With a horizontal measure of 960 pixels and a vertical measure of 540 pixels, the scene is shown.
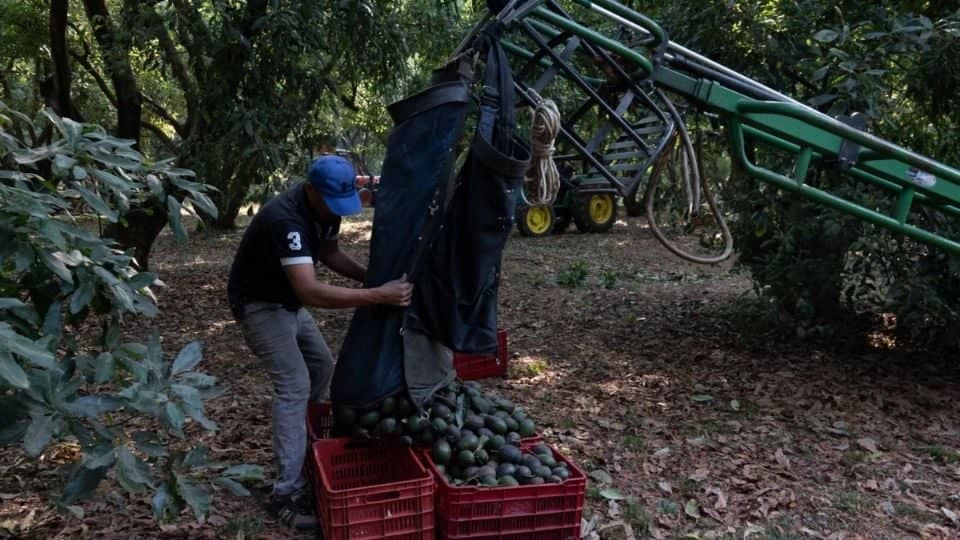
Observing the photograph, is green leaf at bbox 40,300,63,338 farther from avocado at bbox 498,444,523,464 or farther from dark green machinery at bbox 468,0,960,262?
dark green machinery at bbox 468,0,960,262

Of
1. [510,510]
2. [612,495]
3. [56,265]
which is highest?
[56,265]

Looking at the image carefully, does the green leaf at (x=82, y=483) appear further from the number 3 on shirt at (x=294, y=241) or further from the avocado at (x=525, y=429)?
the avocado at (x=525, y=429)

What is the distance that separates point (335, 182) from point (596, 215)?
1198cm

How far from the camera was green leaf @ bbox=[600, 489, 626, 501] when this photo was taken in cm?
402

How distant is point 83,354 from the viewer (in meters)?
2.53

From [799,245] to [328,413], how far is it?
3820mm

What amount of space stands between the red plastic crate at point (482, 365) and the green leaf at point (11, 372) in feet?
13.5

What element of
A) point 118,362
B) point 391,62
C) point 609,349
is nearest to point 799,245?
point 609,349

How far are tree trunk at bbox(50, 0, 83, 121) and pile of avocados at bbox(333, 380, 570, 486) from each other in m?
6.44

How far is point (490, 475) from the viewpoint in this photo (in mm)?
3369

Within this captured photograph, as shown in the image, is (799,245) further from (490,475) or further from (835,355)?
(490,475)

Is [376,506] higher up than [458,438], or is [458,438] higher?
[458,438]

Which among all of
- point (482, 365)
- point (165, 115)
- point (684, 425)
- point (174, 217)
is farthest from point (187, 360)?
point (165, 115)

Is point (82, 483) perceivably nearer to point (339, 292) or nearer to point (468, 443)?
point (339, 292)
